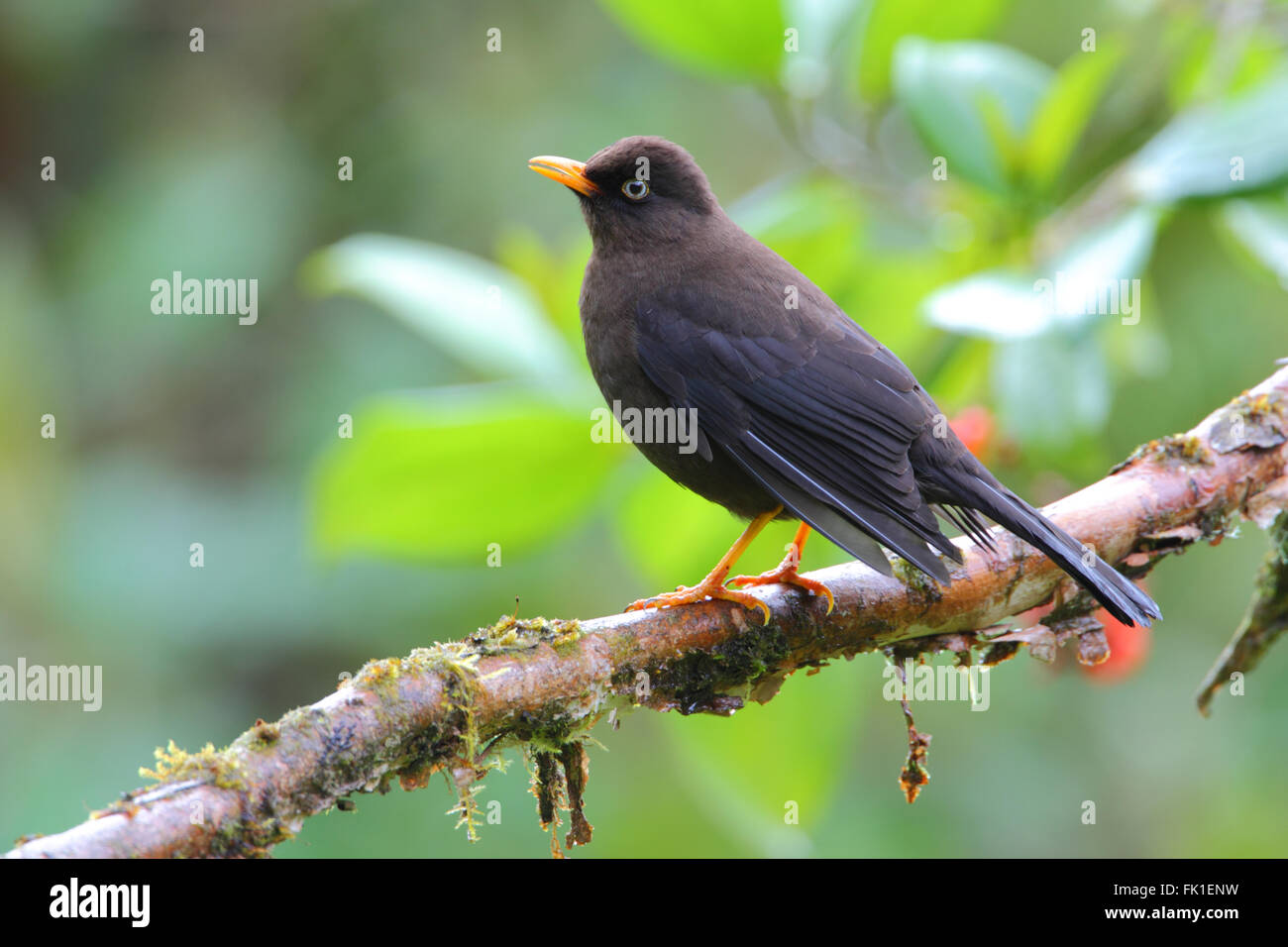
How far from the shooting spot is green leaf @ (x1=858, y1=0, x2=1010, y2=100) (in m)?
3.71

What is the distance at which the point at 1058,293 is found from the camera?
3076mm

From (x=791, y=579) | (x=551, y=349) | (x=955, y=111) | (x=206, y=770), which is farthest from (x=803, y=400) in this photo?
(x=206, y=770)

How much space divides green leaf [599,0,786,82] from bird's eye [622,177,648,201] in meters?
0.38

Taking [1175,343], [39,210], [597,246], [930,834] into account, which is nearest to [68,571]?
[39,210]

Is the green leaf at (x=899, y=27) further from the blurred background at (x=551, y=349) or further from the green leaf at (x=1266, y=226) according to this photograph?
the green leaf at (x=1266, y=226)

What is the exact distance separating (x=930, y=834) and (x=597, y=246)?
140 inches

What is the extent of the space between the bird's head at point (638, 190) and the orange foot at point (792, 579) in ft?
3.86

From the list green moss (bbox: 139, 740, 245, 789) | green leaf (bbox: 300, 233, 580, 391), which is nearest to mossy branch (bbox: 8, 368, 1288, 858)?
green moss (bbox: 139, 740, 245, 789)

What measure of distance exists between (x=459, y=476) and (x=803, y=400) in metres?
0.97

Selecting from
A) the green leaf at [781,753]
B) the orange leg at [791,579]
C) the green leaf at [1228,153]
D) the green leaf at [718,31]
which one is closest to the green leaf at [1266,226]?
the green leaf at [1228,153]

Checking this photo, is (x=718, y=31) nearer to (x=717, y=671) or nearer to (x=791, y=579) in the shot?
(x=791, y=579)

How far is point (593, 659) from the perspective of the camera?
253cm

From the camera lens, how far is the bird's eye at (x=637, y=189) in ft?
12.5

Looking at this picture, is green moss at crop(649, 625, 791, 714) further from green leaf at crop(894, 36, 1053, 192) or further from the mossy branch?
green leaf at crop(894, 36, 1053, 192)
